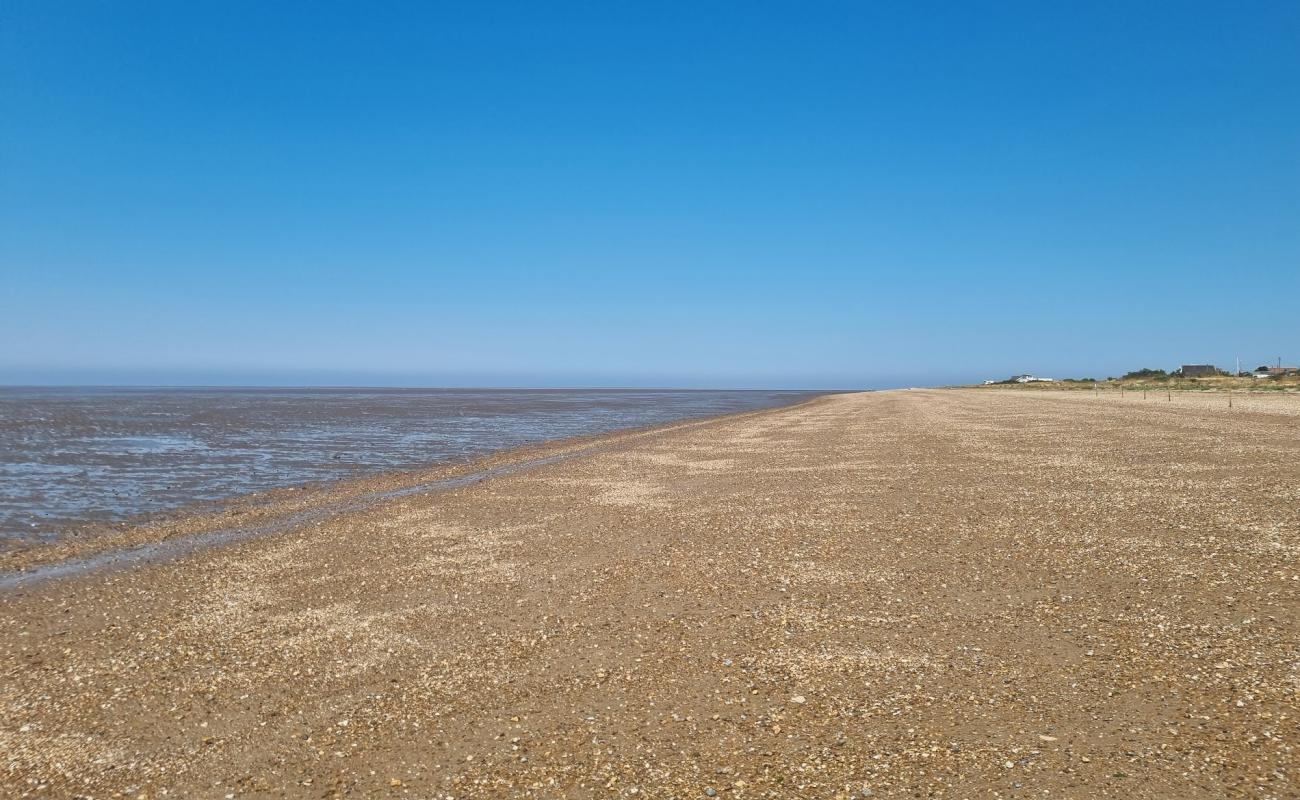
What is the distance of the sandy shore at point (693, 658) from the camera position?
4480mm

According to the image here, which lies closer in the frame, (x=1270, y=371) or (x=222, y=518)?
(x=222, y=518)

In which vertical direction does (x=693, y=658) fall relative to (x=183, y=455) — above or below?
above

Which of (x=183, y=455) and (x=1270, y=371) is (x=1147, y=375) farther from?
(x=183, y=455)

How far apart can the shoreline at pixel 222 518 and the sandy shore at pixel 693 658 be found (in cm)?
50

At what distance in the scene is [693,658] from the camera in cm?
622

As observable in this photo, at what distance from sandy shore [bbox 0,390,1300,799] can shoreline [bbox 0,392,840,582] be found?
0.50 metres

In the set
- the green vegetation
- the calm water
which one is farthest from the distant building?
the calm water

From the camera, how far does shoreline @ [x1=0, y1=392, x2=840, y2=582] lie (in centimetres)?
1092

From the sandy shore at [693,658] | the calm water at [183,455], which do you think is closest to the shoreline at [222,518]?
the sandy shore at [693,658]

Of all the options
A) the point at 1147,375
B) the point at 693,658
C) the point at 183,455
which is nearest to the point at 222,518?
the point at 693,658

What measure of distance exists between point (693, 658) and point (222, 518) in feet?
38.8

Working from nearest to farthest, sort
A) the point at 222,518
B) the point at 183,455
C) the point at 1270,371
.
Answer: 1. the point at 222,518
2. the point at 183,455
3. the point at 1270,371

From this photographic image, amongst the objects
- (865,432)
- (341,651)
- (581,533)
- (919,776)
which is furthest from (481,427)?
(919,776)

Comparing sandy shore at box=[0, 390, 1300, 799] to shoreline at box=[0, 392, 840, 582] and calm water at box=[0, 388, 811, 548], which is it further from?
calm water at box=[0, 388, 811, 548]
